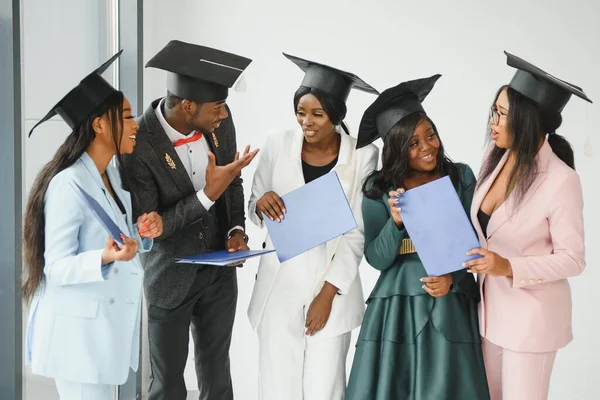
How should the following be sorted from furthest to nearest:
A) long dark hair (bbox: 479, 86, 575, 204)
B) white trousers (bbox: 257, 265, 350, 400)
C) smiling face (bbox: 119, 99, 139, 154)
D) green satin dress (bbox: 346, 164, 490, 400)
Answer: white trousers (bbox: 257, 265, 350, 400) < green satin dress (bbox: 346, 164, 490, 400) < long dark hair (bbox: 479, 86, 575, 204) < smiling face (bbox: 119, 99, 139, 154)

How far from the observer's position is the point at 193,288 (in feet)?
9.37

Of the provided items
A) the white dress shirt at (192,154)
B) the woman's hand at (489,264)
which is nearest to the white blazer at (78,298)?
the white dress shirt at (192,154)

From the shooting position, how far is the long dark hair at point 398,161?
8.71 feet

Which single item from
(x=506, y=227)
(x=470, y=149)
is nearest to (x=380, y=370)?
(x=506, y=227)

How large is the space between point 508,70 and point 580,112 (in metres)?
0.47

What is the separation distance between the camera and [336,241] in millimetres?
2850

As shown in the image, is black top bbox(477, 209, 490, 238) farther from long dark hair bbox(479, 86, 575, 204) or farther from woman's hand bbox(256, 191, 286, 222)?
woman's hand bbox(256, 191, 286, 222)

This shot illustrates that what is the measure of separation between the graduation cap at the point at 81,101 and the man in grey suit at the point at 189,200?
42 cm

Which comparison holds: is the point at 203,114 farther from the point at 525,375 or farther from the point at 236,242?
the point at 525,375

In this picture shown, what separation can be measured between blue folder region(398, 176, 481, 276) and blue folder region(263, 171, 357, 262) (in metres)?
0.20

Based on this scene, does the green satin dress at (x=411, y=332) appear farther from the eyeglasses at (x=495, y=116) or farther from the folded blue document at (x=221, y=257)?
the folded blue document at (x=221, y=257)

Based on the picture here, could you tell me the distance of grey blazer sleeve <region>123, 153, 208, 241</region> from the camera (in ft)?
8.84

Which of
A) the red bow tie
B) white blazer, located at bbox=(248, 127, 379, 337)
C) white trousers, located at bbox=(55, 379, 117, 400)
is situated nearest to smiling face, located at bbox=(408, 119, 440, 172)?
white blazer, located at bbox=(248, 127, 379, 337)

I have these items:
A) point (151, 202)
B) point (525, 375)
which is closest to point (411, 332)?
point (525, 375)
